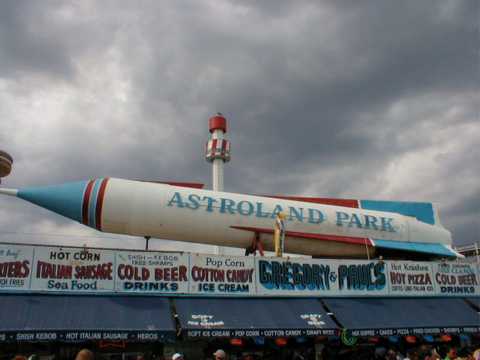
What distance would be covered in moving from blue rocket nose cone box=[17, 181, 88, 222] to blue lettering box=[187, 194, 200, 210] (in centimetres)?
379

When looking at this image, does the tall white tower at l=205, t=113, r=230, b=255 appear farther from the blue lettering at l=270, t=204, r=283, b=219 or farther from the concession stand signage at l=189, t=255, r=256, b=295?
the concession stand signage at l=189, t=255, r=256, b=295

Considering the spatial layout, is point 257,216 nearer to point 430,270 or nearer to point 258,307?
point 258,307

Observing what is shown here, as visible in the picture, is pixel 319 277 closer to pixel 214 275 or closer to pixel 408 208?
pixel 214 275

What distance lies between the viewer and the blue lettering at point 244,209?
18.6 meters

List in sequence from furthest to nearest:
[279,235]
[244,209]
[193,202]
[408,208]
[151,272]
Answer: [408,208], [244,209], [279,235], [193,202], [151,272]

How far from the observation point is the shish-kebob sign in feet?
45.0

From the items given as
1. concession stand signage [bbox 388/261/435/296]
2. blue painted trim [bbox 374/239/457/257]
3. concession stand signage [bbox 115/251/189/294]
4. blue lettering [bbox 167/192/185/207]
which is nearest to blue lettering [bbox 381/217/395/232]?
blue painted trim [bbox 374/239/457/257]

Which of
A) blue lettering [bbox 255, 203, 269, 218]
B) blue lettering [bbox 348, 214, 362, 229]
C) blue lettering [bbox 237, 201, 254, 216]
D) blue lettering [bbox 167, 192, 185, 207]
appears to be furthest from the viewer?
blue lettering [bbox 348, 214, 362, 229]

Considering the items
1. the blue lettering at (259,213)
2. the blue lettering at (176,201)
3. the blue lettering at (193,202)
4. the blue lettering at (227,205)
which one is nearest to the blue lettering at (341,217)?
the blue lettering at (259,213)

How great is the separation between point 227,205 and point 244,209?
72 centimetres

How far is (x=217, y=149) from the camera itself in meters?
29.3

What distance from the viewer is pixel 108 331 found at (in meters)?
12.6

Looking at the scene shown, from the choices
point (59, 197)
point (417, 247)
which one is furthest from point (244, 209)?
point (417, 247)

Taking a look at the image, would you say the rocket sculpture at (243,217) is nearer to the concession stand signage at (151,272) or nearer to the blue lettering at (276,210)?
the blue lettering at (276,210)
